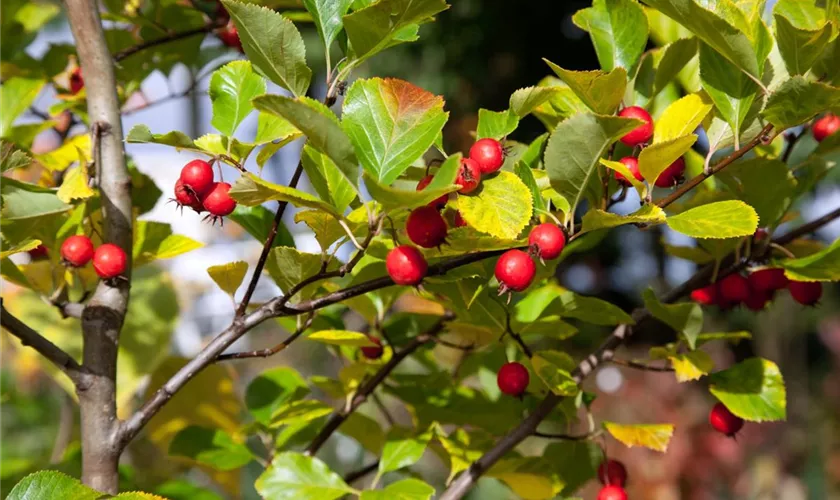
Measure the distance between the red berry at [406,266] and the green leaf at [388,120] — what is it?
0.05m

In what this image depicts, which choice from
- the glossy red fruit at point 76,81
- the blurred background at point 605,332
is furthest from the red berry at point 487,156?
the blurred background at point 605,332

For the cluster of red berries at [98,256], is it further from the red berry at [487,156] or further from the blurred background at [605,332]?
the blurred background at [605,332]

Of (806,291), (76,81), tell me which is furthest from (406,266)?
(76,81)

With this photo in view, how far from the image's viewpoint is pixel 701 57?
22.9 inches

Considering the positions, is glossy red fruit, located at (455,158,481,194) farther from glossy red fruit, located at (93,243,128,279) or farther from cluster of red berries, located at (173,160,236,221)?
glossy red fruit, located at (93,243,128,279)

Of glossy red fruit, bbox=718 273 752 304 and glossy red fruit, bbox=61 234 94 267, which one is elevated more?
glossy red fruit, bbox=61 234 94 267

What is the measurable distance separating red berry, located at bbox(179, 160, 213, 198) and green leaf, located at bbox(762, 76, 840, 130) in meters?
0.38

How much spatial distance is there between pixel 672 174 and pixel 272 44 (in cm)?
30

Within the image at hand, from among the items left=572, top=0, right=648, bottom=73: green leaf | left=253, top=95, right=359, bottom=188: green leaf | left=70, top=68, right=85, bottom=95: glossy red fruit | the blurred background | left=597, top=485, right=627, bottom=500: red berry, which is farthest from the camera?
the blurred background

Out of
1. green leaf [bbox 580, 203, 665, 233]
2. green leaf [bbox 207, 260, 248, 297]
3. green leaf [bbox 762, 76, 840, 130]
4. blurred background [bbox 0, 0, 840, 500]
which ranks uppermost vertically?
green leaf [bbox 762, 76, 840, 130]

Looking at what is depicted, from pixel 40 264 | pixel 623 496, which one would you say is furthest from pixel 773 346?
pixel 40 264

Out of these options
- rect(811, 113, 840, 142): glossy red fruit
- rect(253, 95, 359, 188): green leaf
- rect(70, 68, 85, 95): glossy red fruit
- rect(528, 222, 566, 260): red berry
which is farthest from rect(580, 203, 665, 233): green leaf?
rect(70, 68, 85, 95): glossy red fruit

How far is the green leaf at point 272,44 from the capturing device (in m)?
0.50

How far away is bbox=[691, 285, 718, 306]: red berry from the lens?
2.63 feet
